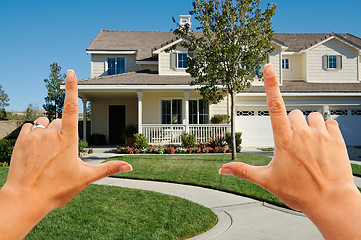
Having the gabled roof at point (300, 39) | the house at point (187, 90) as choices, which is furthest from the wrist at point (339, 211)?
the gabled roof at point (300, 39)

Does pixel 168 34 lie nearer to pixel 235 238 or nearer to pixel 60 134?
pixel 235 238

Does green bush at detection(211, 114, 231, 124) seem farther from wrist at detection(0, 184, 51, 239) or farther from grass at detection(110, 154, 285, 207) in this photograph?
wrist at detection(0, 184, 51, 239)

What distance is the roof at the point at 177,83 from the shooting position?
16391 mm

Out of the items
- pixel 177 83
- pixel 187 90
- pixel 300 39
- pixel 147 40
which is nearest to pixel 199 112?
pixel 187 90

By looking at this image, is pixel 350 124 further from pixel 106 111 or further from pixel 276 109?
pixel 276 109

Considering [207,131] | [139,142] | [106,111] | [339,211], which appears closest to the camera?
[339,211]

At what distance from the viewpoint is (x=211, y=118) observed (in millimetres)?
18719

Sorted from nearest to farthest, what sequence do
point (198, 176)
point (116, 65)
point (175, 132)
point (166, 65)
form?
point (198, 176)
point (175, 132)
point (166, 65)
point (116, 65)

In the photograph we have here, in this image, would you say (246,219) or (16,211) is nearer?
(16,211)

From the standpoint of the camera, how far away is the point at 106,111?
821 inches

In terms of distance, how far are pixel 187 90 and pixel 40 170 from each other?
15567mm

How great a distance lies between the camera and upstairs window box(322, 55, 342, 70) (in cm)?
2089

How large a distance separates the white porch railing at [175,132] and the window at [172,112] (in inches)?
51.9

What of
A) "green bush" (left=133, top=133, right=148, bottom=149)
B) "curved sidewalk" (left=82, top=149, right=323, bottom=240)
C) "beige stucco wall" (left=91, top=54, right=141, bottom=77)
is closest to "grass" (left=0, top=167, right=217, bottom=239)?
"curved sidewalk" (left=82, top=149, right=323, bottom=240)
